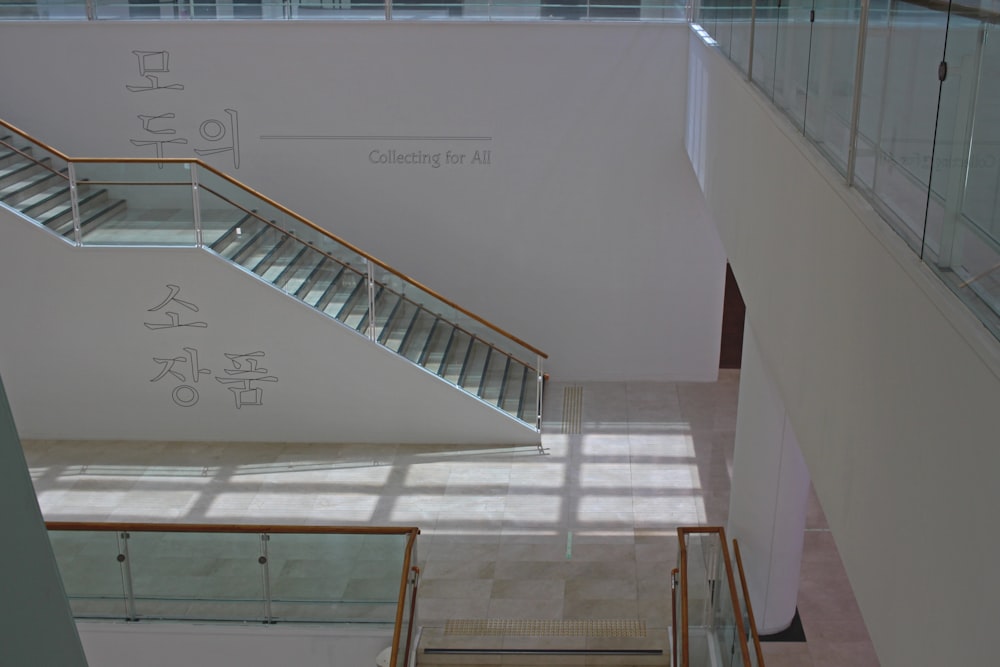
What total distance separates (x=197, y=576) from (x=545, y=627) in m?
2.47

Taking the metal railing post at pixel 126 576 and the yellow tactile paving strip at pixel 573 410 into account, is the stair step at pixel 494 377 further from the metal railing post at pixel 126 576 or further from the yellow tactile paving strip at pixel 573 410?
the metal railing post at pixel 126 576

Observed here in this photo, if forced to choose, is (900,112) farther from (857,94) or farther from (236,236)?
(236,236)

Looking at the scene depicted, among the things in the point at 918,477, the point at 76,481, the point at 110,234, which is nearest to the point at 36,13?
the point at 110,234

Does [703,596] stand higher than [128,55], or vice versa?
[128,55]

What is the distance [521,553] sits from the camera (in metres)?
8.45

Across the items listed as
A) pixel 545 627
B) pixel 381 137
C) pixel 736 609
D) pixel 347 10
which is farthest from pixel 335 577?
pixel 347 10

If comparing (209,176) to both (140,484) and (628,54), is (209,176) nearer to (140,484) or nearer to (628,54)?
(140,484)

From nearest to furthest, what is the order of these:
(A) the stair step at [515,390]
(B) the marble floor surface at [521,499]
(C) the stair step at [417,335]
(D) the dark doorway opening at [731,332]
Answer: (B) the marble floor surface at [521,499], (C) the stair step at [417,335], (A) the stair step at [515,390], (D) the dark doorway opening at [731,332]

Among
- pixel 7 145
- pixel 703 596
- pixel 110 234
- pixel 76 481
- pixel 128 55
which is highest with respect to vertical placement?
pixel 128 55

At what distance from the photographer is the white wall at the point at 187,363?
32.5ft

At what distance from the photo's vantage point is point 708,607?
6.72 meters

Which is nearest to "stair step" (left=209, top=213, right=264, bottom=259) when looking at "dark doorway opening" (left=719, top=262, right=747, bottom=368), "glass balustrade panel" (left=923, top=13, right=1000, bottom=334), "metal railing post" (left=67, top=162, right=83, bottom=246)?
"metal railing post" (left=67, top=162, right=83, bottom=246)

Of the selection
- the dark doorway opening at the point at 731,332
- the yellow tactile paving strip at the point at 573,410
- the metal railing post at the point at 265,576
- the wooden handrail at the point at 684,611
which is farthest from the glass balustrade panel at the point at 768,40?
the dark doorway opening at the point at 731,332

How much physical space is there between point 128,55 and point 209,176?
213cm
